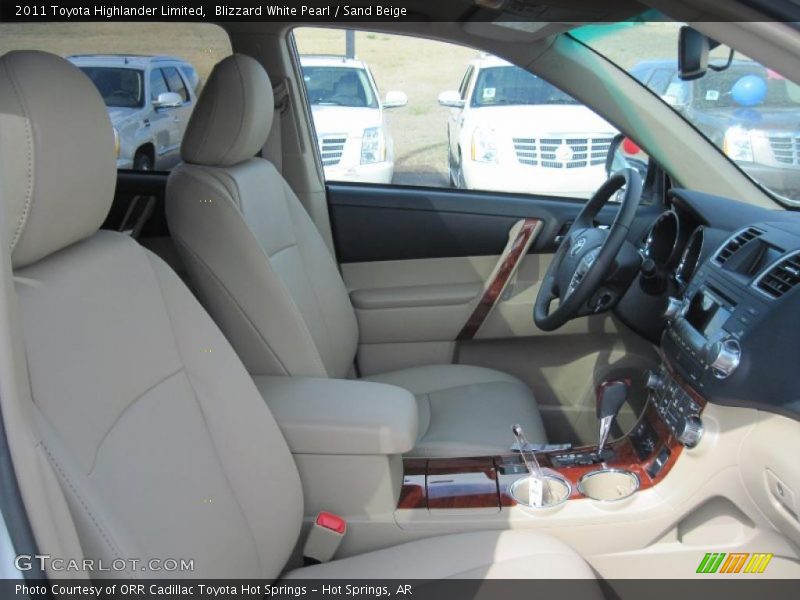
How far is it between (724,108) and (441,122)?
111 centimetres

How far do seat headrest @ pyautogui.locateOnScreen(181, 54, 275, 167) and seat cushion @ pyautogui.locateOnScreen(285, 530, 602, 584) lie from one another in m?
0.91

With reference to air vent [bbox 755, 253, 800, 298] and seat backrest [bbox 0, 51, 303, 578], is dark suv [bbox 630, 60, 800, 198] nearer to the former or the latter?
air vent [bbox 755, 253, 800, 298]

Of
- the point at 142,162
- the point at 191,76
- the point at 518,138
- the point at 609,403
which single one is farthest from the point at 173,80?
the point at 609,403

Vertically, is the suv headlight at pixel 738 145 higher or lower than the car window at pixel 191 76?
lower

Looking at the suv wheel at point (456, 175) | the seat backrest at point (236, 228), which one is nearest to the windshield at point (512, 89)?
the suv wheel at point (456, 175)

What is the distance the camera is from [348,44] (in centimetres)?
233

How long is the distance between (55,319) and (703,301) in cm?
111

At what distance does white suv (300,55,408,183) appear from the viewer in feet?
8.28

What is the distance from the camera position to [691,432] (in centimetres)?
140

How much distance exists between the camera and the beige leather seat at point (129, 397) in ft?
3.04

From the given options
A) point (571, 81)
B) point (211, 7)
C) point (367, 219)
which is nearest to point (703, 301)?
point (571, 81)

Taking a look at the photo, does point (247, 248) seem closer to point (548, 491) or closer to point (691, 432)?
point (548, 491)

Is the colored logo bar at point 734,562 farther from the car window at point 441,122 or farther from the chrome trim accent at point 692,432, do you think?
the car window at point 441,122

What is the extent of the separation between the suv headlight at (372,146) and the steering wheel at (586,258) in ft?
3.01
